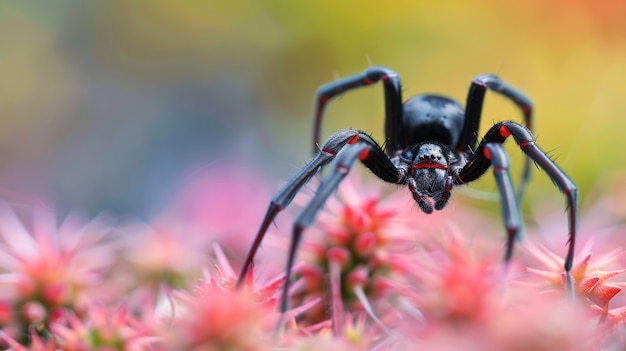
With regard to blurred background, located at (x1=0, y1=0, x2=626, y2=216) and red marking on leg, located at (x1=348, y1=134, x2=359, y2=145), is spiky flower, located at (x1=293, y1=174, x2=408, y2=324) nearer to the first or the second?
red marking on leg, located at (x1=348, y1=134, x2=359, y2=145)

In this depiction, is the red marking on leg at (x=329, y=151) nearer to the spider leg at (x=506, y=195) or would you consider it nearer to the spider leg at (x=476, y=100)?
the spider leg at (x=506, y=195)

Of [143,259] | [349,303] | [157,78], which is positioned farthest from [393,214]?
[157,78]

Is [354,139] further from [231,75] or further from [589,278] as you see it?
[231,75]

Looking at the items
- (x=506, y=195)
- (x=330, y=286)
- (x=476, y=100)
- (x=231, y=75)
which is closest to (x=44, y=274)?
(x=330, y=286)

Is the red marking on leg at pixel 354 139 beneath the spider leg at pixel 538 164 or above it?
above

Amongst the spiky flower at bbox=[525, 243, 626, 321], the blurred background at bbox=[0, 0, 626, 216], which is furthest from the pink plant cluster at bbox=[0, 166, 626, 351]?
the blurred background at bbox=[0, 0, 626, 216]

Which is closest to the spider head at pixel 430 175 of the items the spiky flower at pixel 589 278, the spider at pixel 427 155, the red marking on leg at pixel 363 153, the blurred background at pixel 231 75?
the spider at pixel 427 155
